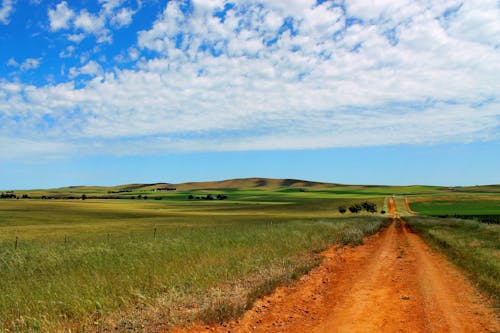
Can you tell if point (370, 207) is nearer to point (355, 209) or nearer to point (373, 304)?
point (355, 209)

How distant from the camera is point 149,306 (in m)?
8.63

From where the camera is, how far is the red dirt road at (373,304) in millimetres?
7695

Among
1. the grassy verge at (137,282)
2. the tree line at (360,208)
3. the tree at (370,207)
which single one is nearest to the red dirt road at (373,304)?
the grassy verge at (137,282)

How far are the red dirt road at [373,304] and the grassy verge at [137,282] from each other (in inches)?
24.5

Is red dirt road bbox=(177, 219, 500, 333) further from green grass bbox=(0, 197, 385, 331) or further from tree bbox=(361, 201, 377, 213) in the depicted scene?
tree bbox=(361, 201, 377, 213)

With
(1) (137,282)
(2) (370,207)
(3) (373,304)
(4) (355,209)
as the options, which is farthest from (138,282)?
(2) (370,207)

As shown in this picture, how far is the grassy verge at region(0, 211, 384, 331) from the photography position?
26.8 ft

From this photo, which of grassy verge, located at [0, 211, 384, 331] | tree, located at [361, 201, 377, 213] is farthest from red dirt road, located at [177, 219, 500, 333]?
tree, located at [361, 201, 377, 213]

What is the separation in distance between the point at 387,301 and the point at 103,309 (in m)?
7.02

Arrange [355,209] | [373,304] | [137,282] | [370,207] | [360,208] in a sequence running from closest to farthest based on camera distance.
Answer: [373,304], [137,282], [355,209], [370,207], [360,208]

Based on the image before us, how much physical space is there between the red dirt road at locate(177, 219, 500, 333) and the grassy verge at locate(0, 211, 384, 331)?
0.62 meters

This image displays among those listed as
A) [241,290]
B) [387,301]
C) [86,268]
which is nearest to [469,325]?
[387,301]

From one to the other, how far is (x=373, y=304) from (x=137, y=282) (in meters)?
6.46

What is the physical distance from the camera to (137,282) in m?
10.7
